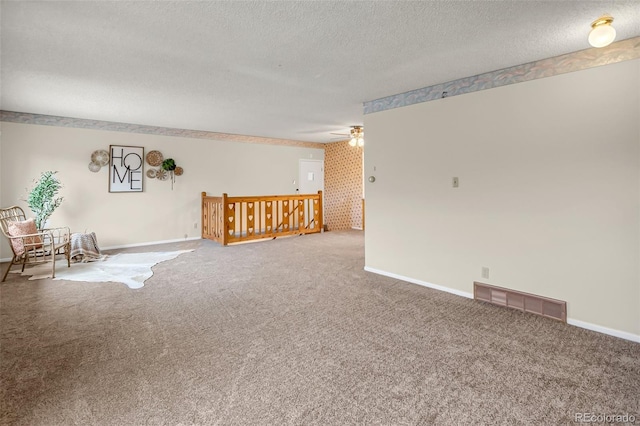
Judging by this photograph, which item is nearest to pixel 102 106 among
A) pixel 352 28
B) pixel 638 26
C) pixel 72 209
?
pixel 72 209

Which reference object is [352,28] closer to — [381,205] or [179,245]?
[381,205]

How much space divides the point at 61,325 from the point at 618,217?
5054 millimetres

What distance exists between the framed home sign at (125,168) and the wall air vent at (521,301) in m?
6.46

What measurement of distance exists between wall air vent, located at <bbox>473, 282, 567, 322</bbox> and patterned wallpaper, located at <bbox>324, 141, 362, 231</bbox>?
523 cm

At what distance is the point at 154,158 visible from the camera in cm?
651

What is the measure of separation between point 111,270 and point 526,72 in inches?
233

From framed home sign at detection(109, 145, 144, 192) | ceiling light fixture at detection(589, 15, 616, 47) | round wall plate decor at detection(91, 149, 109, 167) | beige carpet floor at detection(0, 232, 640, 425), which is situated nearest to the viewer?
beige carpet floor at detection(0, 232, 640, 425)

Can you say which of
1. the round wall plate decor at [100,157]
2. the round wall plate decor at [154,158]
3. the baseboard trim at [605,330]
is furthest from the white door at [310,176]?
the baseboard trim at [605,330]

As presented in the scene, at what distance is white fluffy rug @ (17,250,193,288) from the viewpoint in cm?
425

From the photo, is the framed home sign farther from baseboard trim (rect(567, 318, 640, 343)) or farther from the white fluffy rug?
baseboard trim (rect(567, 318, 640, 343))

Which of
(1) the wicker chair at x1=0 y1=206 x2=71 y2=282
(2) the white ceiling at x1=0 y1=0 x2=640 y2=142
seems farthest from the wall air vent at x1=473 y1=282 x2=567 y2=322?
(1) the wicker chair at x1=0 y1=206 x2=71 y2=282

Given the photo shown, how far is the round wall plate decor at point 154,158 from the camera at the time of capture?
6.46 meters

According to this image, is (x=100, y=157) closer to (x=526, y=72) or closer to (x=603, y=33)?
(x=526, y=72)

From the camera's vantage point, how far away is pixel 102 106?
4.80m
